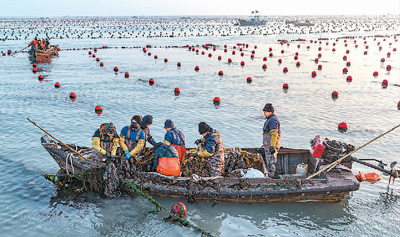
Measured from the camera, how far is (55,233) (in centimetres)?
875

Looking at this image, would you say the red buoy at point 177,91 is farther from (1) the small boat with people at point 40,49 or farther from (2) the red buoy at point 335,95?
(1) the small boat with people at point 40,49

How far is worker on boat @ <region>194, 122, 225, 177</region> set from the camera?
30.8 ft

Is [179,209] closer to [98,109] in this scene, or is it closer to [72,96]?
[98,109]

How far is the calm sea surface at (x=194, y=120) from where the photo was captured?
915 cm

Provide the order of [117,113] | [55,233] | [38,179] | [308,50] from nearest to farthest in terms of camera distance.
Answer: [55,233] → [38,179] → [117,113] → [308,50]

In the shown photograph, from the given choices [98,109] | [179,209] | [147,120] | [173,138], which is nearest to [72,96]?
[98,109]

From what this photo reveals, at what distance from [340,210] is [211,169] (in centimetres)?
374

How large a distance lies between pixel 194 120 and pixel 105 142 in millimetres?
8124

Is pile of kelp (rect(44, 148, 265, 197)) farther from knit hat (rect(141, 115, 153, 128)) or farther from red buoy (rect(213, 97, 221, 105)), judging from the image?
red buoy (rect(213, 97, 221, 105))

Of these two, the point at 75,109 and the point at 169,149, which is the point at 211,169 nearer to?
the point at 169,149

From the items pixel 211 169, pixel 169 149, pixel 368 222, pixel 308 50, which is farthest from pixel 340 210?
pixel 308 50

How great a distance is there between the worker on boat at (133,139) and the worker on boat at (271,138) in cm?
365

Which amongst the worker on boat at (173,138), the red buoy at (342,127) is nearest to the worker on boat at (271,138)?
the worker on boat at (173,138)

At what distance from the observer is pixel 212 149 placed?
9398mm
